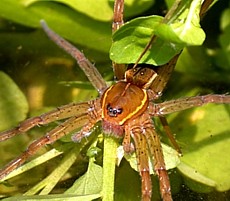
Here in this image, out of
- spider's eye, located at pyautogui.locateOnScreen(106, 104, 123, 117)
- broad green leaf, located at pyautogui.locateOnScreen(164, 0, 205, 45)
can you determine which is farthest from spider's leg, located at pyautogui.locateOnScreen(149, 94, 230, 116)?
broad green leaf, located at pyautogui.locateOnScreen(164, 0, 205, 45)

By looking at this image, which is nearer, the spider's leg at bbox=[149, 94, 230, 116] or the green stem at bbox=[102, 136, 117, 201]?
the green stem at bbox=[102, 136, 117, 201]

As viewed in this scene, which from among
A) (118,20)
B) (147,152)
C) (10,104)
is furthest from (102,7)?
(147,152)

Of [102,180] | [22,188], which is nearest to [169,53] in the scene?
[102,180]

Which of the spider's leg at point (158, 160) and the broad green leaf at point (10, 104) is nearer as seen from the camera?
the spider's leg at point (158, 160)

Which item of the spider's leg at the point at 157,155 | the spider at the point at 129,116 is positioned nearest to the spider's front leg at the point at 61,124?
the spider at the point at 129,116

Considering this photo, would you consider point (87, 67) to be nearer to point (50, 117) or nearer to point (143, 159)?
point (50, 117)

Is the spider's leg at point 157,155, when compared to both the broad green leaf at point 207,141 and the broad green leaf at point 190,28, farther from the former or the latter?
the broad green leaf at point 190,28

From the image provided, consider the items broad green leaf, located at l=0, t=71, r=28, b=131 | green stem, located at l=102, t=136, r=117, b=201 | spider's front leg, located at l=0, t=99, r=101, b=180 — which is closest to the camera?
green stem, located at l=102, t=136, r=117, b=201

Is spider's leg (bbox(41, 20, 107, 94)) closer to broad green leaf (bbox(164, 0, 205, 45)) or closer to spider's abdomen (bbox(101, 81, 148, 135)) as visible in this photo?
spider's abdomen (bbox(101, 81, 148, 135))
